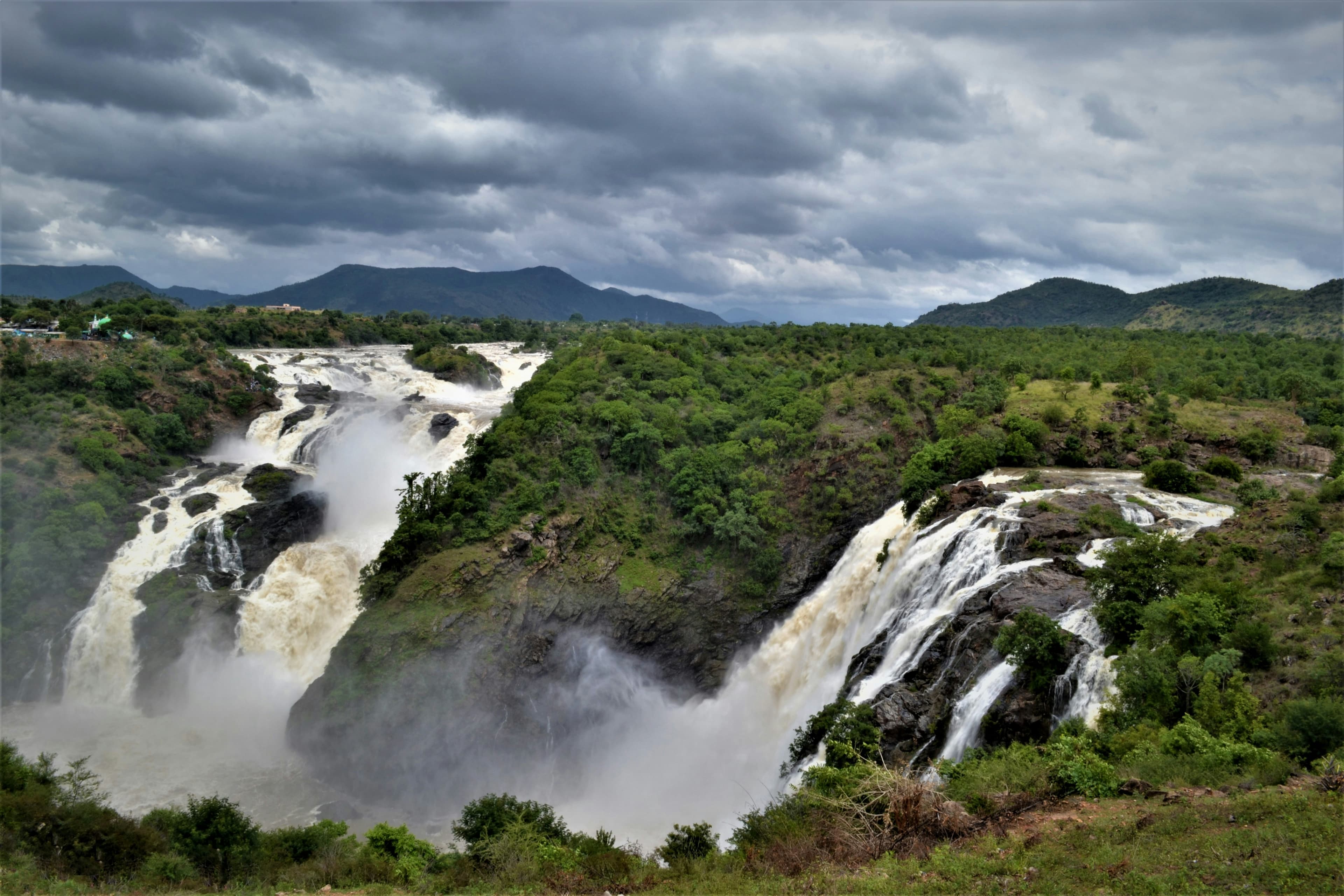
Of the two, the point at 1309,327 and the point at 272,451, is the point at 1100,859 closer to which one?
the point at 272,451

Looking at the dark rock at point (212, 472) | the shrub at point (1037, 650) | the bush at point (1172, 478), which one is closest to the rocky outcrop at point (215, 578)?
the dark rock at point (212, 472)

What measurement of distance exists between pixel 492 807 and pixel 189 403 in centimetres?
4371

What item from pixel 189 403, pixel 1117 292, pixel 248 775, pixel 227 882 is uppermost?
pixel 1117 292

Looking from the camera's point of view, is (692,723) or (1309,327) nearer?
(692,723)

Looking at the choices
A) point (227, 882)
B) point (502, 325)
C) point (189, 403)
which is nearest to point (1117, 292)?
point (502, 325)

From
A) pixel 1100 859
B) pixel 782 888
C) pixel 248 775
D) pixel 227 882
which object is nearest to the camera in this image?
pixel 1100 859

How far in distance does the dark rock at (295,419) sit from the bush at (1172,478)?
51.1 meters

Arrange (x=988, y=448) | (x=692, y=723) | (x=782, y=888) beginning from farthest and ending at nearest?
1. (x=988, y=448)
2. (x=692, y=723)
3. (x=782, y=888)

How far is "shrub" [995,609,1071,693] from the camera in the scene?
19.2 metres

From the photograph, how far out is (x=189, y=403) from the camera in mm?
52875

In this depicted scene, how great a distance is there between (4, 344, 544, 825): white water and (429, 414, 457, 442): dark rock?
41 centimetres

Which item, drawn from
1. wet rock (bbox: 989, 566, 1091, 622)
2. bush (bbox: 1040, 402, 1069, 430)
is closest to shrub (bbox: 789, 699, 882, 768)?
wet rock (bbox: 989, 566, 1091, 622)

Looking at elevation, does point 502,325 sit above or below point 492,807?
above

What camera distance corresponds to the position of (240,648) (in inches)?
1367
